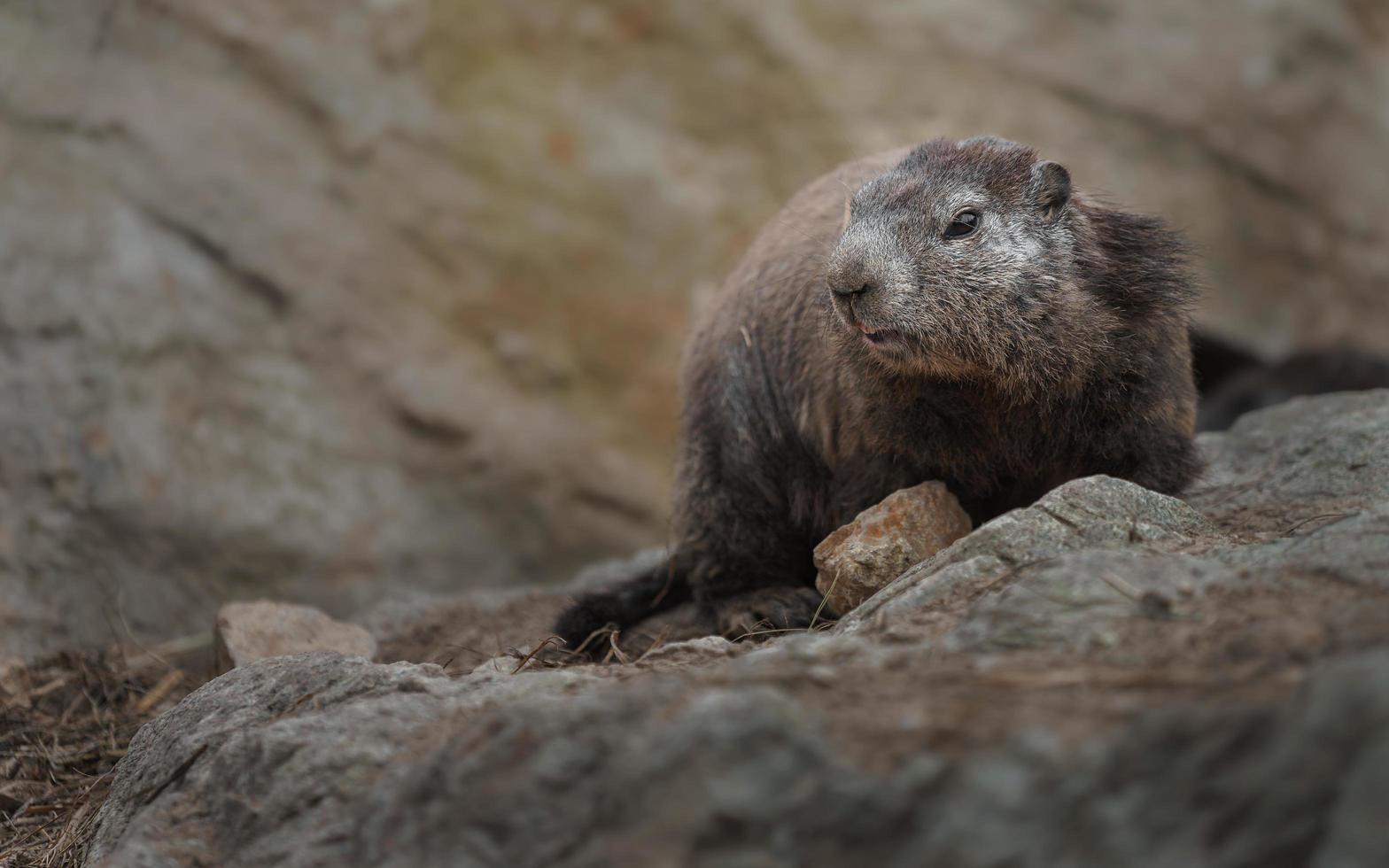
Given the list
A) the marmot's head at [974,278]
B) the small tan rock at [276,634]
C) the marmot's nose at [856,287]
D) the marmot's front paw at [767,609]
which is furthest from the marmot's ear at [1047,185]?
the small tan rock at [276,634]

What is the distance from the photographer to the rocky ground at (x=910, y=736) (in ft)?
7.42

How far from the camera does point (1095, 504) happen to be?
155 inches

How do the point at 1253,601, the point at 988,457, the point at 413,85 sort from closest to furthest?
the point at 1253,601
the point at 988,457
the point at 413,85

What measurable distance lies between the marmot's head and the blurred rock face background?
3214 mm

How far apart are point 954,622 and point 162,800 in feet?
6.83

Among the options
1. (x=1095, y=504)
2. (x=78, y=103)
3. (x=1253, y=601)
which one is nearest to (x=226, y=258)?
(x=78, y=103)

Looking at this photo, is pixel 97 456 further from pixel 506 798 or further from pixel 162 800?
pixel 506 798

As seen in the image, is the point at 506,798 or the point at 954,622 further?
the point at 954,622

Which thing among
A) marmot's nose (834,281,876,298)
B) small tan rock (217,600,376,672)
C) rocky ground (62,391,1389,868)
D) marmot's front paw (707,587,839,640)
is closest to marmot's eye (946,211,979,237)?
marmot's nose (834,281,876,298)

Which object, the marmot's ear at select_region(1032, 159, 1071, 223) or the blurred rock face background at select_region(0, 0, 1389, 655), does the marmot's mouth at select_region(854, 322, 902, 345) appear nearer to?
the marmot's ear at select_region(1032, 159, 1071, 223)

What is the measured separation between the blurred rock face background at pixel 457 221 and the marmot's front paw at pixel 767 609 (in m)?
3.07

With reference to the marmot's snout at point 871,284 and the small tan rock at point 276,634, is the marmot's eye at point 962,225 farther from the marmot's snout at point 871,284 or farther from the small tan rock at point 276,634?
the small tan rock at point 276,634

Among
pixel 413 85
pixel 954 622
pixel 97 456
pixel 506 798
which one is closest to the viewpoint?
pixel 506 798

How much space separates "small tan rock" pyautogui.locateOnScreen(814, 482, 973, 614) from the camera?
441cm
